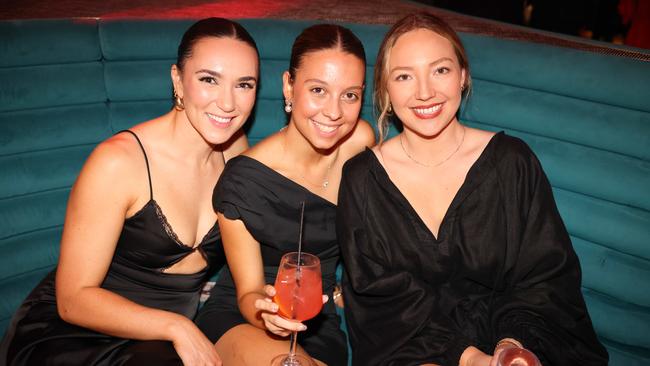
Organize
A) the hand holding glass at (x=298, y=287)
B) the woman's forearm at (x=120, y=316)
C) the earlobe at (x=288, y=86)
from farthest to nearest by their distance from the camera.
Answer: the earlobe at (x=288, y=86)
the woman's forearm at (x=120, y=316)
the hand holding glass at (x=298, y=287)

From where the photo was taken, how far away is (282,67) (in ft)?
10.3

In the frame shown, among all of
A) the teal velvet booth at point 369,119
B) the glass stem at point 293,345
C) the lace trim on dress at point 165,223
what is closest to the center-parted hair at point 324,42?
the teal velvet booth at point 369,119

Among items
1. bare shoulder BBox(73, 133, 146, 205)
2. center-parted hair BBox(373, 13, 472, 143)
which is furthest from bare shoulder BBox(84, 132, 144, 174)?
center-parted hair BBox(373, 13, 472, 143)

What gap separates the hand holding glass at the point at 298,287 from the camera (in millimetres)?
1860

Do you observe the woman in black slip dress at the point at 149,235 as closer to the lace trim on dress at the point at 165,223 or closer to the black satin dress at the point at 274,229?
the lace trim on dress at the point at 165,223

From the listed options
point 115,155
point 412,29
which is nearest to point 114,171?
point 115,155

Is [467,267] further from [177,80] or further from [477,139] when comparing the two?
[177,80]

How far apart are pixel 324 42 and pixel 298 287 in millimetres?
997

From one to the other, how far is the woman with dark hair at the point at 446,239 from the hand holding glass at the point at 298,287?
524mm

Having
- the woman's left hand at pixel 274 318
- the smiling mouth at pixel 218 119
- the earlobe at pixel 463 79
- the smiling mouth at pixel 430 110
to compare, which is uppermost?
the earlobe at pixel 463 79

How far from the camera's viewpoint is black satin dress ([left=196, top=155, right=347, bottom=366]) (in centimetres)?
246

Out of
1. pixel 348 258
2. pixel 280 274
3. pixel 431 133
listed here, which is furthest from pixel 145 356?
pixel 431 133

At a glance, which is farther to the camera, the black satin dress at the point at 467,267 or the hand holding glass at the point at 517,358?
the black satin dress at the point at 467,267

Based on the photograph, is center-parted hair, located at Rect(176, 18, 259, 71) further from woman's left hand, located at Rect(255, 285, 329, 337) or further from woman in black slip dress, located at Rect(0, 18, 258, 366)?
woman's left hand, located at Rect(255, 285, 329, 337)
